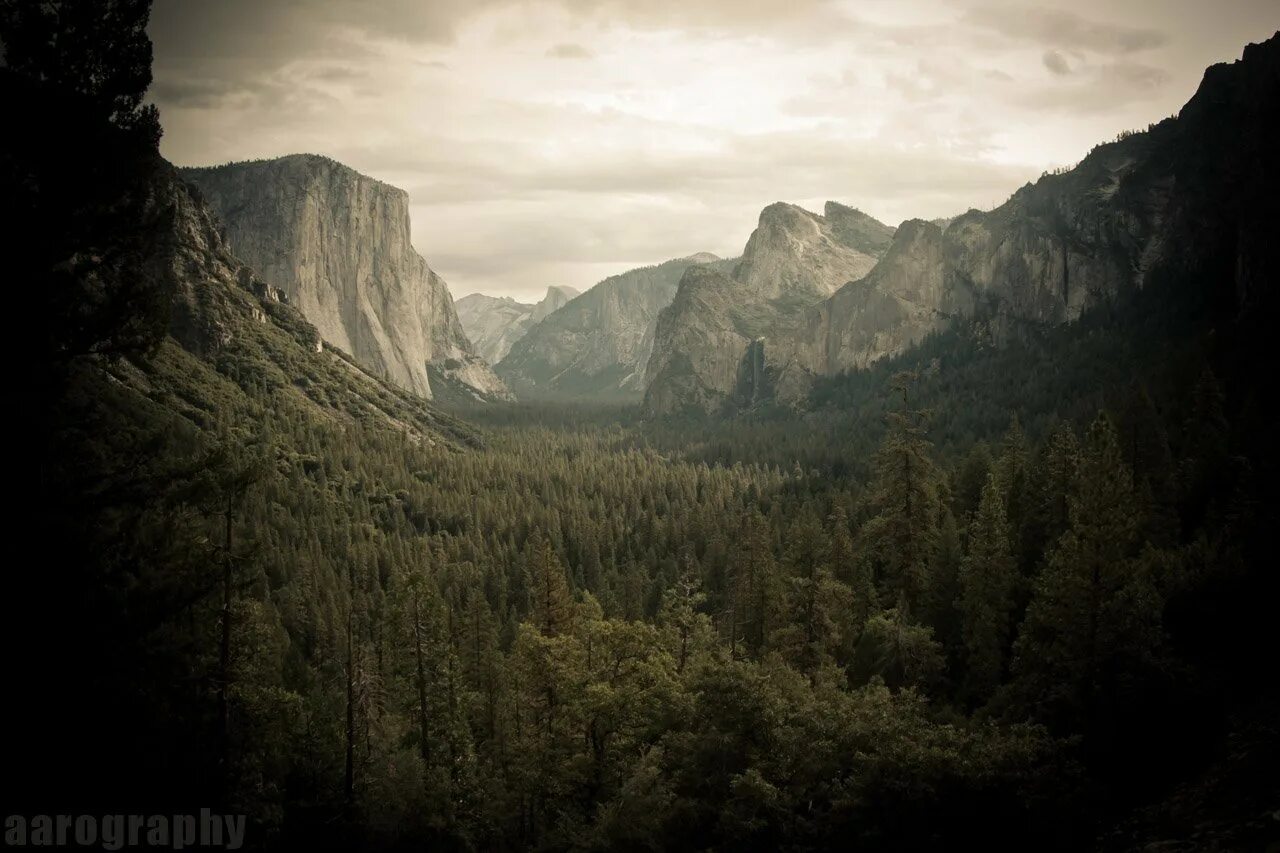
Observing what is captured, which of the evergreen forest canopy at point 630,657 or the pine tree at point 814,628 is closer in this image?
the evergreen forest canopy at point 630,657

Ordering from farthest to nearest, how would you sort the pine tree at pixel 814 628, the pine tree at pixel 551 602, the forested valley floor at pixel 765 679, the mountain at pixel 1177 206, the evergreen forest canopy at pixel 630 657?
1. the mountain at pixel 1177 206
2. the pine tree at pixel 814 628
3. the pine tree at pixel 551 602
4. the forested valley floor at pixel 765 679
5. the evergreen forest canopy at pixel 630 657

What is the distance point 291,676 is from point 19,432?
51.6 meters

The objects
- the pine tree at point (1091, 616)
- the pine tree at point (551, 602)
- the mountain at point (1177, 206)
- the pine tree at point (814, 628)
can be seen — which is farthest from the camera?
the mountain at point (1177, 206)

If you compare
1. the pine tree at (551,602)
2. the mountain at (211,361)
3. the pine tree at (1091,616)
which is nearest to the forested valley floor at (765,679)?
the pine tree at (1091,616)

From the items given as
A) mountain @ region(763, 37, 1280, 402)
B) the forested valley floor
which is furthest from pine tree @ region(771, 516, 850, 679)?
mountain @ region(763, 37, 1280, 402)

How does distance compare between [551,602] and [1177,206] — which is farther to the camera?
[1177,206]

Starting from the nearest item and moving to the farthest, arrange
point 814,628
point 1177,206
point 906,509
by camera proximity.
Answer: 1. point 906,509
2. point 814,628
3. point 1177,206

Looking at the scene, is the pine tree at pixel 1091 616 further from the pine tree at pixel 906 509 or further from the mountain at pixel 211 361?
the mountain at pixel 211 361

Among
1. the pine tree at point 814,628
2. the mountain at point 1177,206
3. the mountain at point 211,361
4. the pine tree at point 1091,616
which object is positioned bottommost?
A: the pine tree at point 814,628

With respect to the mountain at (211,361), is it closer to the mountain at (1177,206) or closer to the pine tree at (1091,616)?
the pine tree at (1091,616)

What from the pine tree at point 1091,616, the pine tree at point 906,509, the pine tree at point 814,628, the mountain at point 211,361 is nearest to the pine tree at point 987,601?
the pine tree at point 906,509

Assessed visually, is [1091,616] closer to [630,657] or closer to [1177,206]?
[630,657]

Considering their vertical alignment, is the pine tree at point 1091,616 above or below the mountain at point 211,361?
below

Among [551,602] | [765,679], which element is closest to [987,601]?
[765,679]
